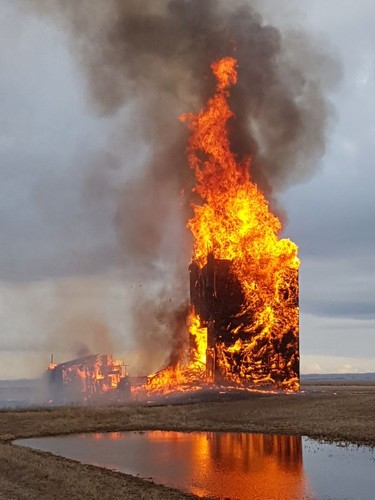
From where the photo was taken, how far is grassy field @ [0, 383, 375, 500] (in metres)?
21.8

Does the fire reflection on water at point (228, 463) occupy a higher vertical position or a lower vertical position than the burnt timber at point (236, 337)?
lower

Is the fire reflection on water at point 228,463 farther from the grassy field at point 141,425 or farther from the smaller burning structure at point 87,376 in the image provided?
the smaller burning structure at point 87,376

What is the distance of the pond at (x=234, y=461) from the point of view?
74.6ft

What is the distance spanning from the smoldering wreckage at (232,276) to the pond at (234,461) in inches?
1276

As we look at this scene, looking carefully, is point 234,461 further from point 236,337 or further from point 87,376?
point 87,376

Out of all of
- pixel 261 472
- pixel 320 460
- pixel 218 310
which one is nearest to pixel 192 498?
pixel 261 472

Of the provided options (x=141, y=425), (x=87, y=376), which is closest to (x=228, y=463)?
(x=141, y=425)

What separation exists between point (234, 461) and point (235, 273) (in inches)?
1791

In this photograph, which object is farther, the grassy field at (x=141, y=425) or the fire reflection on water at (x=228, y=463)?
the fire reflection on water at (x=228, y=463)

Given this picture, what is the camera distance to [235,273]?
241ft

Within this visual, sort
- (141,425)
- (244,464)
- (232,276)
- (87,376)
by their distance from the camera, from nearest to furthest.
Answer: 1. (244,464)
2. (141,425)
3. (232,276)
4. (87,376)

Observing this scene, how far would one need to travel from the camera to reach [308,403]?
54438mm

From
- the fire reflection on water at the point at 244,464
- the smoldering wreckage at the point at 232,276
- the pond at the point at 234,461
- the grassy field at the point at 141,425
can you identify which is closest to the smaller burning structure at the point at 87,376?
the smoldering wreckage at the point at 232,276

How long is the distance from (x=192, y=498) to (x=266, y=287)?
54402mm
